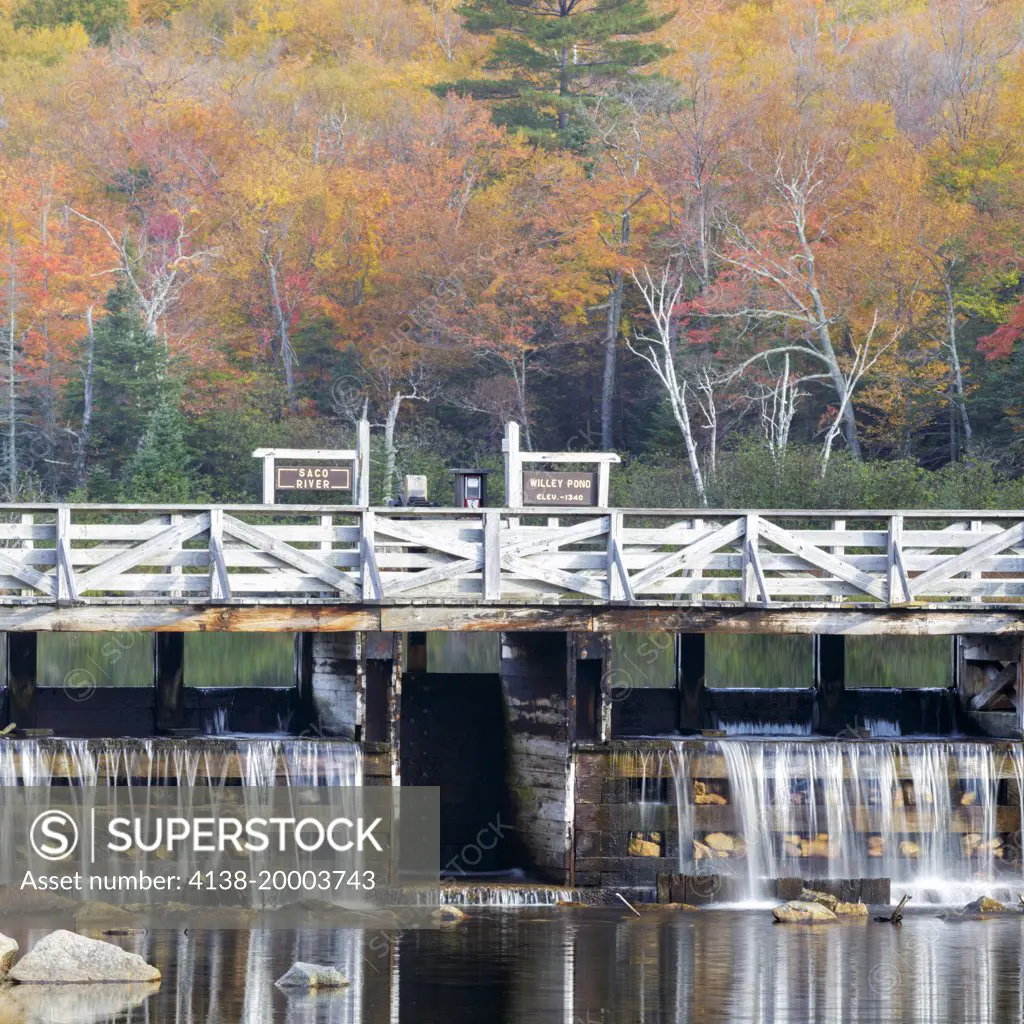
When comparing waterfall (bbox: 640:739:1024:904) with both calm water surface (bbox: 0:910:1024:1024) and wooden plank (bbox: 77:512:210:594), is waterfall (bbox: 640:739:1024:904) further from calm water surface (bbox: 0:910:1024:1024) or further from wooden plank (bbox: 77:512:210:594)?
wooden plank (bbox: 77:512:210:594)

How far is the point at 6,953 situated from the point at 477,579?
8.23 m

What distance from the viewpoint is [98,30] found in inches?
4289

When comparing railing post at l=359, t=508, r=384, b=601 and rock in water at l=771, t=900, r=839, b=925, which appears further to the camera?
railing post at l=359, t=508, r=384, b=601

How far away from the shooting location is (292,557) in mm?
24859

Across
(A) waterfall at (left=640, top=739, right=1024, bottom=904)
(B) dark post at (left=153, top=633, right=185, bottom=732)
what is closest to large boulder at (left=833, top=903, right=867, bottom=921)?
(A) waterfall at (left=640, top=739, right=1024, bottom=904)

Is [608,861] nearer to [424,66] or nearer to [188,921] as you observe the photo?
[188,921]

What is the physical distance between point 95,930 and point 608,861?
21.2 ft

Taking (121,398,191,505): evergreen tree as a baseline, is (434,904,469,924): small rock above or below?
below

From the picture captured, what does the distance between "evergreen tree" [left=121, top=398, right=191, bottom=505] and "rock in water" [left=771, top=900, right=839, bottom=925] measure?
33343 millimetres

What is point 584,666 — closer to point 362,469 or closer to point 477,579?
point 477,579

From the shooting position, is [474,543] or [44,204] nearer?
[474,543]

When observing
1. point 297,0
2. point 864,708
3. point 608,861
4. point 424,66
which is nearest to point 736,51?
point 424,66

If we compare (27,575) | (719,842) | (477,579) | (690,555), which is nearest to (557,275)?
(690,555)

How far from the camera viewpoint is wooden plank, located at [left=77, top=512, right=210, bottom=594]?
24.5 m
